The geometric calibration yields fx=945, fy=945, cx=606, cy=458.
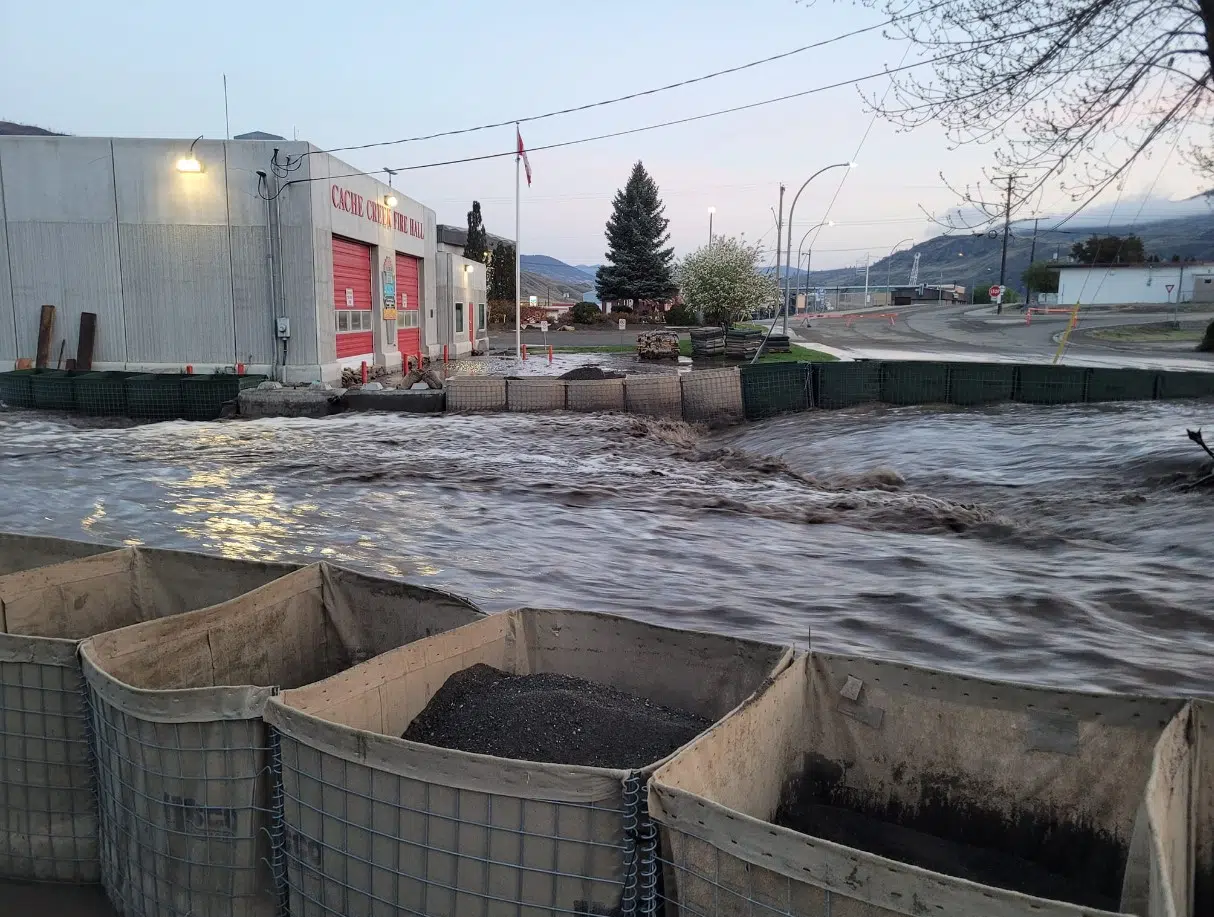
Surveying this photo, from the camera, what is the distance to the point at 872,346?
44.8 m

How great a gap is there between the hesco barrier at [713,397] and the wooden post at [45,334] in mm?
16294

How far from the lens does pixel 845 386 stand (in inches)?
834

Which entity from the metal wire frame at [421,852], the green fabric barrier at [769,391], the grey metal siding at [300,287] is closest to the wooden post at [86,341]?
the grey metal siding at [300,287]

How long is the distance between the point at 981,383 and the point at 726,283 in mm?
27164

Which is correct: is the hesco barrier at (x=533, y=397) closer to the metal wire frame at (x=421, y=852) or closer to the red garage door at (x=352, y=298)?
the red garage door at (x=352, y=298)

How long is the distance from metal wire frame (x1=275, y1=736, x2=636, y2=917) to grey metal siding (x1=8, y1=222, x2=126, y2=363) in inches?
969

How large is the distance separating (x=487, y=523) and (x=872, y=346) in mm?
37029

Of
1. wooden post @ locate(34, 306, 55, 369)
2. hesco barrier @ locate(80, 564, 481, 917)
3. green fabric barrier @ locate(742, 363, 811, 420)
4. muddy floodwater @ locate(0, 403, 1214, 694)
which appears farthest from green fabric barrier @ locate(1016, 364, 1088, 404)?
wooden post @ locate(34, 306, 55, 369)

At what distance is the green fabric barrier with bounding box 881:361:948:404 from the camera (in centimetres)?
2089

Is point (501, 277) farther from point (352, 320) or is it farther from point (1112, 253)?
point (352, 320)

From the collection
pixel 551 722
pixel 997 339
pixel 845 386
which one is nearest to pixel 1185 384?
pixel 845 386

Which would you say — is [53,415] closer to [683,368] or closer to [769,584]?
[769,584]

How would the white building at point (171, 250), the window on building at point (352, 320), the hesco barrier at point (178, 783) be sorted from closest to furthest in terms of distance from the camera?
the hesco barrier at point (178, 783), the white building at point (171, 250), the window on building at point (352, 320)

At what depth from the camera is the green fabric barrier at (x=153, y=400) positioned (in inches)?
822
